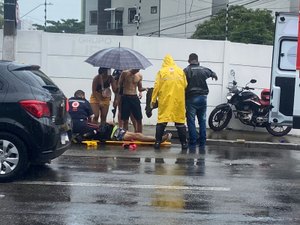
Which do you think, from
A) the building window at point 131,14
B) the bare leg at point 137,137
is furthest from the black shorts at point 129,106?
the building window at point 131,14

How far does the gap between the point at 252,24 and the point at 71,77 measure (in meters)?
26.7

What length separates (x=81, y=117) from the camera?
11.3 meters

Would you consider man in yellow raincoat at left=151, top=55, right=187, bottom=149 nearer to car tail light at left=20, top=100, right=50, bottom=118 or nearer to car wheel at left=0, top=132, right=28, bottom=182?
car tail light at left=20, top=100, right=50, bottom=118

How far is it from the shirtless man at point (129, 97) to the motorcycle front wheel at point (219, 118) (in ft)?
7.39

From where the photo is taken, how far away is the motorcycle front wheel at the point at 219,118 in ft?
46.1

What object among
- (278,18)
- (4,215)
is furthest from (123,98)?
(4,215)

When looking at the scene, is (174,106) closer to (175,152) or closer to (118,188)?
(175,152)

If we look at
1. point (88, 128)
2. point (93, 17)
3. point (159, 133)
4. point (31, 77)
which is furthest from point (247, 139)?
point (93, 17)

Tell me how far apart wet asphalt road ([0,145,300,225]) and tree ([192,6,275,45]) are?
2697 centimetres

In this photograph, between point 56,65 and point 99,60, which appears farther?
point 56,65

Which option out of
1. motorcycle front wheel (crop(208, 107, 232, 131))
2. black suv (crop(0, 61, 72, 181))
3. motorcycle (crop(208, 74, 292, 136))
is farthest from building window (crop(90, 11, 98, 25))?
black suv (crop(0, 61, 72, 181))

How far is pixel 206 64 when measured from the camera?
1467cm

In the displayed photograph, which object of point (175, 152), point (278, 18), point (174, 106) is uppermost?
point (278, 18)

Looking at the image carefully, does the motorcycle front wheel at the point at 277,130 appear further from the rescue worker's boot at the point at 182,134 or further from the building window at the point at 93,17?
the building window at the point at 93,17
